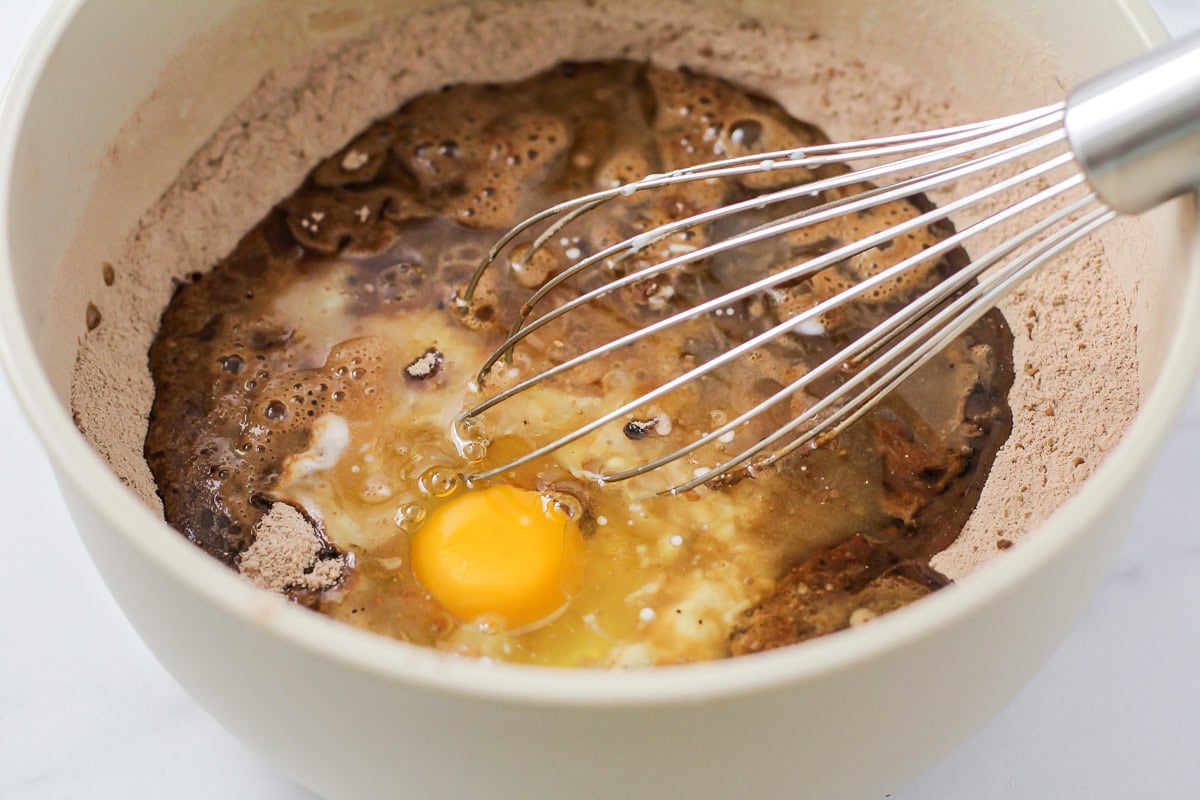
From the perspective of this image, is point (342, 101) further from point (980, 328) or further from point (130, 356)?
point (980, 328)

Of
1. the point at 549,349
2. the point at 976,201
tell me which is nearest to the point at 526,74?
the point at 549,349

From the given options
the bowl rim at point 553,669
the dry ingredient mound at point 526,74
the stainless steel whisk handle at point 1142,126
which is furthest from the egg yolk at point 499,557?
the stainless steel whisk handle at point 1142,126

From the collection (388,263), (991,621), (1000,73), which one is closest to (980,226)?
(991,621)

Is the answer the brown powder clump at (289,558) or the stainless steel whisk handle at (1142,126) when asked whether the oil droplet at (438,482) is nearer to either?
the brown powder clump at (289,558)

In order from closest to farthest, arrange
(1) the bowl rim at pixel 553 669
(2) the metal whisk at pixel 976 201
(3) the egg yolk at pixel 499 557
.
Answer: (1) the bowl rim at pixel 553 669
(2) the metal whisk at pixel 976 201
(3) the egg yolk at pixel 499 557

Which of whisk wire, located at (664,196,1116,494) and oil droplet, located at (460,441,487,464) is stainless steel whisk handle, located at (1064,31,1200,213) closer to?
whisk wire, located at (664,196,1116,494)
